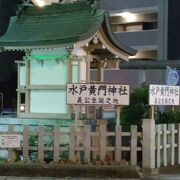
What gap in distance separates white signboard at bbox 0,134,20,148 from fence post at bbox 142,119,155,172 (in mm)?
3198

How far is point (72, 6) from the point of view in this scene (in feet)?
52.4

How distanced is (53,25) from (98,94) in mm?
3944

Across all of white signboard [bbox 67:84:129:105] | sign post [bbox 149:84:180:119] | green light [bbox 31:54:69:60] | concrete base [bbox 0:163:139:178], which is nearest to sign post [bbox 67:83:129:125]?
white signboard [bbox 67:84:129:105]

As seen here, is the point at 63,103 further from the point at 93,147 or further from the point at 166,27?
the point at 166,27

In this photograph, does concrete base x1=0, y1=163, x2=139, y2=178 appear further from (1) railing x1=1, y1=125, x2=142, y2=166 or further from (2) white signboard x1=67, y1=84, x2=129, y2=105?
(2) white signboard x1=67, y1=84, x2=129, y2=105

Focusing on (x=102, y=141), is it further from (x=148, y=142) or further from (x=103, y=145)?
(x=148, y=142)

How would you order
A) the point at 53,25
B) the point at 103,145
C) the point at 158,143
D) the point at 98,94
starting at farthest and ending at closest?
the point at 53,25, the point at 98,94, the point at 158,143, the point at 103,145

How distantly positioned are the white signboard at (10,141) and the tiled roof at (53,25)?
3.35 meters

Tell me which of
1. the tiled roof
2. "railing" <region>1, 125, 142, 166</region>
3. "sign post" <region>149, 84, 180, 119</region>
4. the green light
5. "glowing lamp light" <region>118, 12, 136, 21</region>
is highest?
"glowing lamp light" <region>118, 12, 136, 21</region>

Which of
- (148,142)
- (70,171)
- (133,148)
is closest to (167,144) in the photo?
(148,142)

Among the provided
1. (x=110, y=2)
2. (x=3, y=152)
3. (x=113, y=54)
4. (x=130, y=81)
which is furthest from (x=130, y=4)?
(x=3, y=152)

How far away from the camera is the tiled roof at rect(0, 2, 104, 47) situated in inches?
579

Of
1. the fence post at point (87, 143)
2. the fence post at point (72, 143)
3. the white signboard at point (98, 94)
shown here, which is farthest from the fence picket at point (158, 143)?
the fence post at point (72, 143)

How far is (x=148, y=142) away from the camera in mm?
12055
